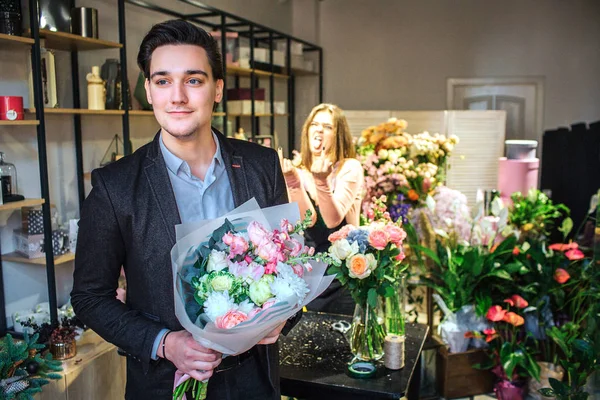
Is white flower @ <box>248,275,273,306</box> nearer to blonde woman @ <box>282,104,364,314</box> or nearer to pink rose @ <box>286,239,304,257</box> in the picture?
pink rose @ <box>286,239,304,257</box>

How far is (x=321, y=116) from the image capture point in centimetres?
320

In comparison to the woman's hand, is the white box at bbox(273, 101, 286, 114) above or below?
above

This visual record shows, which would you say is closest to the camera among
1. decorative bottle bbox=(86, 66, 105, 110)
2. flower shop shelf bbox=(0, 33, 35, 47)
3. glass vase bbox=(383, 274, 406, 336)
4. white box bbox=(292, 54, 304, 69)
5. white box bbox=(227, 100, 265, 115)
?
glass vase bbox=(383, 274, 406, 336)

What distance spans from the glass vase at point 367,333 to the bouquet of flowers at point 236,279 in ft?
2.74

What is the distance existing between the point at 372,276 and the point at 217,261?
90 cm

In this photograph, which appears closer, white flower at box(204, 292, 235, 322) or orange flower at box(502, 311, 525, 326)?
white flower at box(204, 292, 235, 322)

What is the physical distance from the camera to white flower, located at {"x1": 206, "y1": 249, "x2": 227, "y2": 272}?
1.21 m

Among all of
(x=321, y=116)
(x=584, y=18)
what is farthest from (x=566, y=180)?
(x=321, y=116)

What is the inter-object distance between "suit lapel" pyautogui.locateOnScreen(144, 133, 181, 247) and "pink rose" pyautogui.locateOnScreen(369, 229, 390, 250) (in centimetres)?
75

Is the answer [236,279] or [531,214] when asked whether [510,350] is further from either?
[236,279]

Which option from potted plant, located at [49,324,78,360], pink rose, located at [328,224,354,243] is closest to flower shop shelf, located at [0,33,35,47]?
potted plant, located at [49,324,78,360]

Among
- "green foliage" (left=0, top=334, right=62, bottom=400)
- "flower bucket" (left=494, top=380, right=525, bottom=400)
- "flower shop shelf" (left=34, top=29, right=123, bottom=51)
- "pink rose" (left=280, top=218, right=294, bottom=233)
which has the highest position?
"flower shop shelf" (left=34, top=29, right=123, bottom=51)

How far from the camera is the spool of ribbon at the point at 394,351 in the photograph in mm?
2020

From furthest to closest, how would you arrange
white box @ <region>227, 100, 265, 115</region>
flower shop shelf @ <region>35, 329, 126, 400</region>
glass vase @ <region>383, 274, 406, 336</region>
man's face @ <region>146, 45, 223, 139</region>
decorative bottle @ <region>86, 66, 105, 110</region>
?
white box @ <region>227, 100, 265, 115</region>
decorative bottle @ <region>86, 66, 105, 110</region>
flower shop shelf @ <region>35, 329, 126, 400</region>
glass vase @ <region>383, 274, 406, 336</region>
man's face @ <region>146, 45, 223, 139</region>
